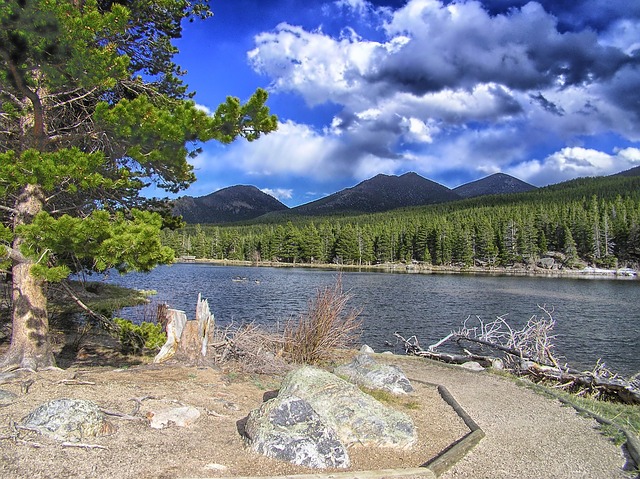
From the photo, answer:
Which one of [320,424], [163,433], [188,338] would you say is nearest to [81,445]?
[163,433]

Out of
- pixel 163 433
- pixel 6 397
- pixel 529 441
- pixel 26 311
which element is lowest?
pixel 529 441

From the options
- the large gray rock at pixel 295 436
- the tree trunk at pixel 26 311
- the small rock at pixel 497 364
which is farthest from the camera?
the small rock at pixel 497 364

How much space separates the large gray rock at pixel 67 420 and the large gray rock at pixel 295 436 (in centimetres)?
190

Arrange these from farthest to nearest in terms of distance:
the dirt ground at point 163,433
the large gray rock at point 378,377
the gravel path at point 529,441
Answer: the large gray rock at point 378,377 → the gravel path at point 529,441 → the dirt ground at point 163,433

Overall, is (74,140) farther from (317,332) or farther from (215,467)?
(215,467)

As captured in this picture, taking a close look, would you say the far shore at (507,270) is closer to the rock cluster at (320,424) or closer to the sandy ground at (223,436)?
the sandy ground at (223,436)

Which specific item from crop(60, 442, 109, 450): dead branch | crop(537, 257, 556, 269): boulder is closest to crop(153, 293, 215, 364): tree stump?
crop(60, 442, 109, 450): dead branch

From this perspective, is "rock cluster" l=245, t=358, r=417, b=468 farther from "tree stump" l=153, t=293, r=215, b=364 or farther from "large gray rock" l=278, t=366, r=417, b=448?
"tree stump" l=153, t=293, r=215, b=364

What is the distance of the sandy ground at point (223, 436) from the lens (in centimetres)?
504

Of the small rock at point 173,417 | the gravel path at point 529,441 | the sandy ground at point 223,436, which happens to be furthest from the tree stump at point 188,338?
→ the gravel path at point 529,441

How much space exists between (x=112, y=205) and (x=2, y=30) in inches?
192

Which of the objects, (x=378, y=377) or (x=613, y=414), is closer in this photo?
(x=613, y=414)

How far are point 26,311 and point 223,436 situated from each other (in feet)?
18.6

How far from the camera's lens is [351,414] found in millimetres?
6512
